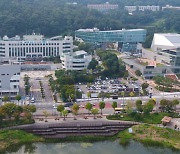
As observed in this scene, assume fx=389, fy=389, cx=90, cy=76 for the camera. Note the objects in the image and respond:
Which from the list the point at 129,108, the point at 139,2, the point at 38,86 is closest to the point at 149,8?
the point at 139,2

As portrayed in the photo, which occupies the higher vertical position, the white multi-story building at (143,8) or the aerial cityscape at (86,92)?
the white multi-story building at (143,8)

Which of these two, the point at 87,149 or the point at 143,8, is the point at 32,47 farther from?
the point at 143,8

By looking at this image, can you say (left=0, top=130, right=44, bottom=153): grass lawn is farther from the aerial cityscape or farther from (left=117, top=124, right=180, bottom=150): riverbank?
(left=117, top=124, right=180, bottom=150): riverbank

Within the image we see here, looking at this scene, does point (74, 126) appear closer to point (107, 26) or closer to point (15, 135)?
point (15, 135)

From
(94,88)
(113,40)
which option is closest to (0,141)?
(94,88)

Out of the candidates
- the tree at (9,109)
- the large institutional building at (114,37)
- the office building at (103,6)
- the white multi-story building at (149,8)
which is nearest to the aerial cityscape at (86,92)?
the tree at (9,109)

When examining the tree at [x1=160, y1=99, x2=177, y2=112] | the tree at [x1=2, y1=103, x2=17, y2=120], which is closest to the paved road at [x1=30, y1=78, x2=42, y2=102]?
the tree at [x1=2, y1=103, x2=17, y2=120]

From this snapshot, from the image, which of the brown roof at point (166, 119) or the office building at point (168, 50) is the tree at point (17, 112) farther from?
the office building at point (168, 50)
